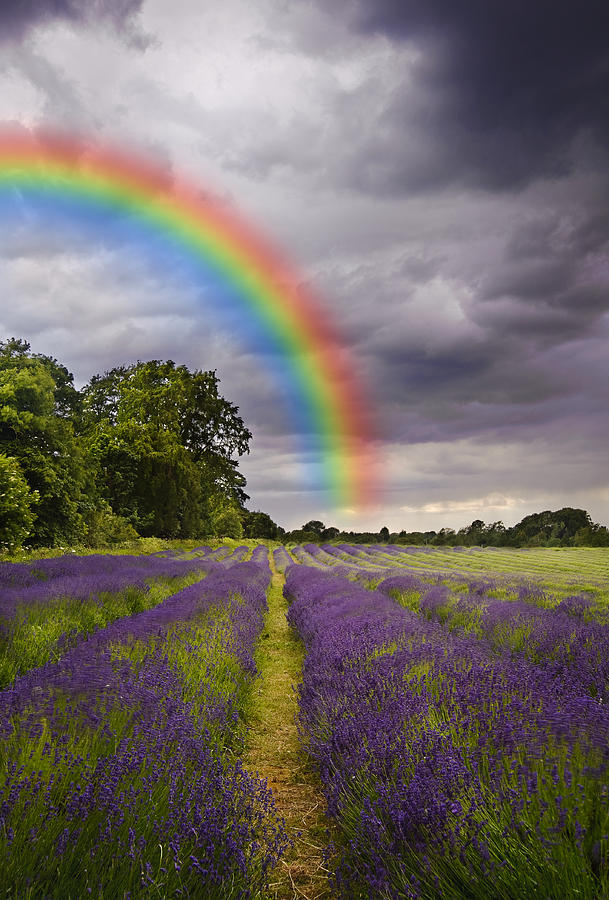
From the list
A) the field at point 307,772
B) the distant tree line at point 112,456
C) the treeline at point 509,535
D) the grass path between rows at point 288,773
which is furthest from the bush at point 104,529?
the treeline at point 509,535

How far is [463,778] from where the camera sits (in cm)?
215

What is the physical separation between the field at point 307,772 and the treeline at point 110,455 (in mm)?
10172

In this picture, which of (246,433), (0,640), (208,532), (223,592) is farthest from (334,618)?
(208,532)

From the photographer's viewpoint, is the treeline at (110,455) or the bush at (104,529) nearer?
the treeline at (110,455)

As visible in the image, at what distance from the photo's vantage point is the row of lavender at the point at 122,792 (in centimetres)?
171

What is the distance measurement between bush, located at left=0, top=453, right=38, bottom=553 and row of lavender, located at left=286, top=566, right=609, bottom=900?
10793 millimetres

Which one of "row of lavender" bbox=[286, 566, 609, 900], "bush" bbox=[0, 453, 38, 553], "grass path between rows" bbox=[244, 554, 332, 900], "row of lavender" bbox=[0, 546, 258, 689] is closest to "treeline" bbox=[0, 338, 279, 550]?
"bush" bbox=[0, 453, 38, 553]

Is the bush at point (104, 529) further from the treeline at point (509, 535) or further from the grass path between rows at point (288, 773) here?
the treeline at point (509, 535)

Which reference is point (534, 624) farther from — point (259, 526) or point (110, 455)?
point (259, 526)

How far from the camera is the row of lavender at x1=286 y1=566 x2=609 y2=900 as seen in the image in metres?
1.70

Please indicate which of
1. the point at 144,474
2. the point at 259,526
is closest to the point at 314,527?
the point at 259,526

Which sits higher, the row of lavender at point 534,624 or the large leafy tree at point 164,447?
the large leafy tree at point 164,447

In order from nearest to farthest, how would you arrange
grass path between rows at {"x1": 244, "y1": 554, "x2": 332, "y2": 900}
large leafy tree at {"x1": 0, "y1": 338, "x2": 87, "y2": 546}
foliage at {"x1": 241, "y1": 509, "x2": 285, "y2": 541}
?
grass path between rows at {"x1": 244, "y1": 554, "x2": 332, "y2": 900} < large leafy tree at {"x1": 0, "y1": 338, "x2": 87, "y2": 546} < foliage at {"x1": 241, "y1": 509, "x2": 285, "y2": 541}

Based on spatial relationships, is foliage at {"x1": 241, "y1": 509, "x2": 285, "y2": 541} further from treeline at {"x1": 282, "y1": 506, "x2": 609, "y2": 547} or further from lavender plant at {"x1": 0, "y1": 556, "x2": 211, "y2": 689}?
lavender plant at {"x1": 0, "y1": 556, "x2": 211, "y2": 689}
